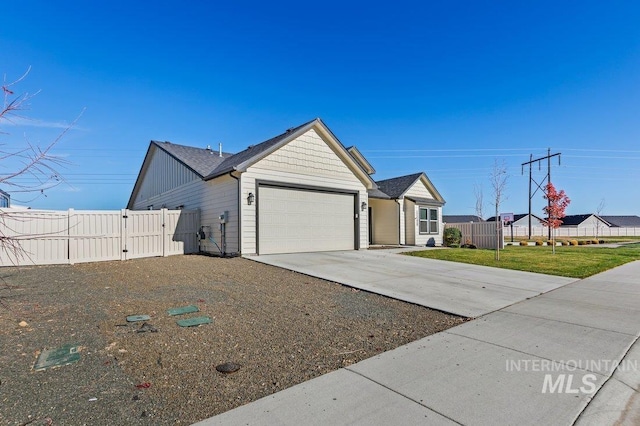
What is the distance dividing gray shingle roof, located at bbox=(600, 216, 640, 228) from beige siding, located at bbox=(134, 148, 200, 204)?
83.2 meters

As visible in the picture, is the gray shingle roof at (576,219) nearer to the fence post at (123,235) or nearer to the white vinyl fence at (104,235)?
the white vinyl fence at (104,235)

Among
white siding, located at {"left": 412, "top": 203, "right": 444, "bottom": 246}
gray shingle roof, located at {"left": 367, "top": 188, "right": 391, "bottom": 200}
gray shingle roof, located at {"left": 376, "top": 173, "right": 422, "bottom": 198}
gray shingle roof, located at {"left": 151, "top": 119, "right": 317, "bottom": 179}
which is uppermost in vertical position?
gray shingle roof, located at {"left": 151, "top": 119, "right": 317, "bottom": 179}

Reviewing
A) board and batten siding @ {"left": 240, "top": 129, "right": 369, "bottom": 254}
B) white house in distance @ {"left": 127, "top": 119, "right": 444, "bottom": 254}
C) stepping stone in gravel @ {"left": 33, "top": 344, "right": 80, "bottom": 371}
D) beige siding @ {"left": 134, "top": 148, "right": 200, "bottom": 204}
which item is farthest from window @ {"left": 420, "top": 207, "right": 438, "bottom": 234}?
stepping stone in gravel @ {"left": 33, "top": 344, "right": 80, "bottom": 371}

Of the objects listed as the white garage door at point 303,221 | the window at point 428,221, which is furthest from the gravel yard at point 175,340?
the window at point 428,221

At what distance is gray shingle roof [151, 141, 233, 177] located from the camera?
49.2 ft

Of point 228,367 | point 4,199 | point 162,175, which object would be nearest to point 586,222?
point 162,175

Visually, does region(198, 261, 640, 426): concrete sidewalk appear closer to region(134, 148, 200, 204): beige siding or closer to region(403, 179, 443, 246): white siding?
region(134, 148, 200, 204): beige siding

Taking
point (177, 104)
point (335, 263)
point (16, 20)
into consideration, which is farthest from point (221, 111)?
point (16, 20)

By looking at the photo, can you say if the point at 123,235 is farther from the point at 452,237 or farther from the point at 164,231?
the point at 452,237

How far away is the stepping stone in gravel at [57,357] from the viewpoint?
3.18 metres

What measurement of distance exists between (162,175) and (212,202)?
7.17 m

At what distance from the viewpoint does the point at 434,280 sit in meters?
7.76

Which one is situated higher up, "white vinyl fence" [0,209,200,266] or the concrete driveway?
"white vinyl fence" [0,209,200,266]

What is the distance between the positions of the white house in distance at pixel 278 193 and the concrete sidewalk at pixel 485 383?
8.60 meters
